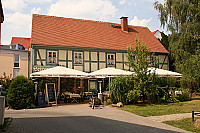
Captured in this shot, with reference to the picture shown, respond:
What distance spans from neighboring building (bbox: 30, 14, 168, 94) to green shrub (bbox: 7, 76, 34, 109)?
6.96 m

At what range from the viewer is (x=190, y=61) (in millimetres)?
19656

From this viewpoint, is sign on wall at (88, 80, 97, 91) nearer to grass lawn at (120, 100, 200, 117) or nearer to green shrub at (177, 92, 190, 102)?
green shrub at (177, 92, 190, 102)

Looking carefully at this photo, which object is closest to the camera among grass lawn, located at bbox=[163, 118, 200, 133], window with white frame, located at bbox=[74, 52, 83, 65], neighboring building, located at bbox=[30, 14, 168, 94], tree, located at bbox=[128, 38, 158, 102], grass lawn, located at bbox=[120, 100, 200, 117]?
grass lawn, located at bbox=[163, 118, 200, 133]

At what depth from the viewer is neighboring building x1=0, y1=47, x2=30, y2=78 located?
79.1ft

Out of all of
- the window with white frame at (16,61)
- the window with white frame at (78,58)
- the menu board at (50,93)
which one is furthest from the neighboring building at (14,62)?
the menu board at (50,93)

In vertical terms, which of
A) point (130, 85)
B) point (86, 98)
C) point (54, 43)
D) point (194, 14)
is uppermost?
point (194, 14)

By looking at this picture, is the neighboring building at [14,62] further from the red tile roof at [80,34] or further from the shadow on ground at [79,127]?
the shadow on ground at [79,127]

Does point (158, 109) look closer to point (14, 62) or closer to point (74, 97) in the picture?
point (74, 97)

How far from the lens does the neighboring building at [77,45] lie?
795 inches

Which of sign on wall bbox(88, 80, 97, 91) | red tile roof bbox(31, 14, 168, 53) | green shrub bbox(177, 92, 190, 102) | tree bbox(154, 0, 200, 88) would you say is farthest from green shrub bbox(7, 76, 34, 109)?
tree bbox(154, 0, 200, 88)

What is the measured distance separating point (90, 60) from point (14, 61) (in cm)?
966

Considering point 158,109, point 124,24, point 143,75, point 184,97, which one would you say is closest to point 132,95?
point 143,75

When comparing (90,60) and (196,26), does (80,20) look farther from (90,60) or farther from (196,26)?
(196,26)

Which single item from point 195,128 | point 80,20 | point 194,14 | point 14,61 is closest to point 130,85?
point 195,128
